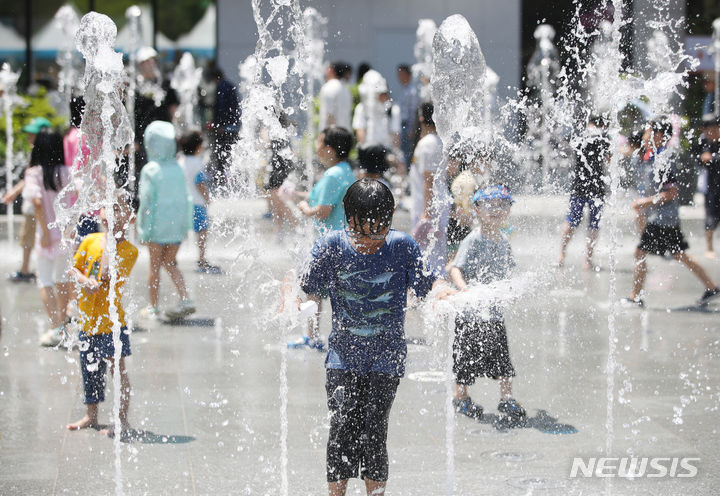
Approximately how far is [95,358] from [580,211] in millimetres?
6692

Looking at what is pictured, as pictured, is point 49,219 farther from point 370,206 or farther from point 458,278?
point 370,206

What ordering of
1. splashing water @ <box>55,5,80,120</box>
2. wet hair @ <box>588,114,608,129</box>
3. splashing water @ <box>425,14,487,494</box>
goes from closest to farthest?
splashing water @ <box>425,14,487,494</box> < wet hair @ <box>588,114,608,129</box> < splashing water @ <box>55,5,80,120</box>

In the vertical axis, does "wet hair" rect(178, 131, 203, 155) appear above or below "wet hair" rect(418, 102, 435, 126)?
below

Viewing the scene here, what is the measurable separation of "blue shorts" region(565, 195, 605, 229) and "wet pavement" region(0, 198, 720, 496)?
143 cm

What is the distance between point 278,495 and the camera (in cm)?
447

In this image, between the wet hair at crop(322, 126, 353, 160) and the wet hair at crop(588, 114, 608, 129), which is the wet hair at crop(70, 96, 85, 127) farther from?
the wet hair at crop(588, 114, 608, 129)

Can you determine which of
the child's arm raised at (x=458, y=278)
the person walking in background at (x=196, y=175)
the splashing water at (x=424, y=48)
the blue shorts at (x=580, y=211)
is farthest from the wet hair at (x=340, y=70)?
the child's arm raised at (x=458, y=278)

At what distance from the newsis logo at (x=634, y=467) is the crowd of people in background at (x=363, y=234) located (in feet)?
2.30

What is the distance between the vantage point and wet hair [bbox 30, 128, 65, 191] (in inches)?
289

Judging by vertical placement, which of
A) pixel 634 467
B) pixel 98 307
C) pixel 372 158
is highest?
pixel 372 158

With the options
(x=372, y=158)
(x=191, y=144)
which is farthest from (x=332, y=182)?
(x=191, y=144)

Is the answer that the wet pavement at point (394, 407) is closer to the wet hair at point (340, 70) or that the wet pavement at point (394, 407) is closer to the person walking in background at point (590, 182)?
the person walking in background at point (590, 182)

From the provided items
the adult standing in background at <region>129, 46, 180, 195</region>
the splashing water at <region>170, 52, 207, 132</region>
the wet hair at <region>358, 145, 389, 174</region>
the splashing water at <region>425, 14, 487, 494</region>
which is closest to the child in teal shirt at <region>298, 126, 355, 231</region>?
the wet hair at <region>358, 145, 389, 174</region>

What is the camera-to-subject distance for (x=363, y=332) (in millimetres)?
3920
